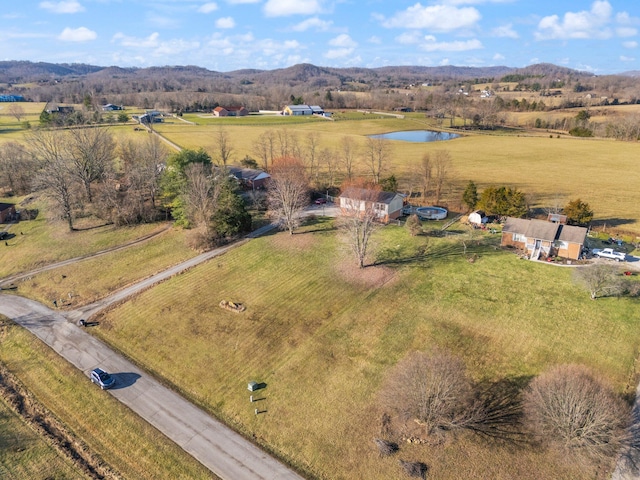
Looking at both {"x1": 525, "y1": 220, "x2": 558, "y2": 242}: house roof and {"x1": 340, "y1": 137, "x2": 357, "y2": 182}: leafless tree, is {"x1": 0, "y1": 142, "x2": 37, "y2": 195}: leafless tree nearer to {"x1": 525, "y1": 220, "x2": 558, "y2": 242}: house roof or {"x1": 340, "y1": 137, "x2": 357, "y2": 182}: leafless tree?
{"x1": 340, "y1": 137, "x2": 357, "y2": 182}: leafless tree

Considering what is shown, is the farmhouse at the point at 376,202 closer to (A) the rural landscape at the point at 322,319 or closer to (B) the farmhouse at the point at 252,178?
(A) the rural landscape at the point at 322,319

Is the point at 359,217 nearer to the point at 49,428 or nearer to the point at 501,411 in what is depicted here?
the point at 501,411

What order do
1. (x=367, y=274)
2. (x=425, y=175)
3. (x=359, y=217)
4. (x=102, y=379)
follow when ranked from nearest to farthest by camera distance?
(x=102, y=379), (x=367, y=274), (x=359, y=217), (x=425, y=175)

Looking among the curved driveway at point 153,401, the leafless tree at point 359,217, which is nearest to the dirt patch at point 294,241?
the leafless tree at point 359,217

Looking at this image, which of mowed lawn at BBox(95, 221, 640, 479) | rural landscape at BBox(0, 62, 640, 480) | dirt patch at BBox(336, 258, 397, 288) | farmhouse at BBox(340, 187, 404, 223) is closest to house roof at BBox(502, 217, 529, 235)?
rural landscape at BBox(0, 62, 640, 480)

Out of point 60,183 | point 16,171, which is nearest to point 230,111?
point 16,171

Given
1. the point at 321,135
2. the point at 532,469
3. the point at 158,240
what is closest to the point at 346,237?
the point at 158,240

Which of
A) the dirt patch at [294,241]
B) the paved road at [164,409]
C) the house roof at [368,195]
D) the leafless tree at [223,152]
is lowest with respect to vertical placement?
the paved road at [164,409]
